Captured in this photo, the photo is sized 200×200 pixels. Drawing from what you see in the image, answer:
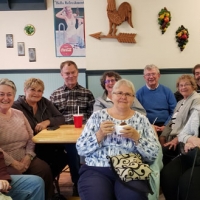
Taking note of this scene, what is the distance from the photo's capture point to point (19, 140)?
2016 millimetres

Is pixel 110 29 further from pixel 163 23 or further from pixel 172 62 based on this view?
pixel 172 62

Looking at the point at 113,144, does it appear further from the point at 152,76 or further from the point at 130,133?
the point at 152,76

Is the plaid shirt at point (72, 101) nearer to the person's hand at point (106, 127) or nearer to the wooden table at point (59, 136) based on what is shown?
the wooden table at point (59, 136)

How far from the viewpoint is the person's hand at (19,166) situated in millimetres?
1896

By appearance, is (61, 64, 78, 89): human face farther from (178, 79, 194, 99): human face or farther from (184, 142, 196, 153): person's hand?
(184, 142, 196, 153): person's hand

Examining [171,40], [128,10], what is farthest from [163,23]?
[128,10]

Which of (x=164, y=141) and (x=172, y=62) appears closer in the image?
(x=164, y=141)

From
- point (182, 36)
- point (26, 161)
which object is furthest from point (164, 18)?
point (26, 161)

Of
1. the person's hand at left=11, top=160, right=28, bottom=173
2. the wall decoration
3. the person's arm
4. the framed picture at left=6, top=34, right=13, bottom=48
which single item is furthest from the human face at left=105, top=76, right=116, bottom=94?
the framed picture at left=6, top=34, right=13, bottom=48

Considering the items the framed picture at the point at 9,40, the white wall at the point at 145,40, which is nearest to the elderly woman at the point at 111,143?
the white wall at the point at 145,40

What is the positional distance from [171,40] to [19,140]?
7.89 feet

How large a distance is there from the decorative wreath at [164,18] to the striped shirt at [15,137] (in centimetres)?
221

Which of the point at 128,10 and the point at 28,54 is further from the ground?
the point at 128,10

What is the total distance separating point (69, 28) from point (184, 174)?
316 centimetres
